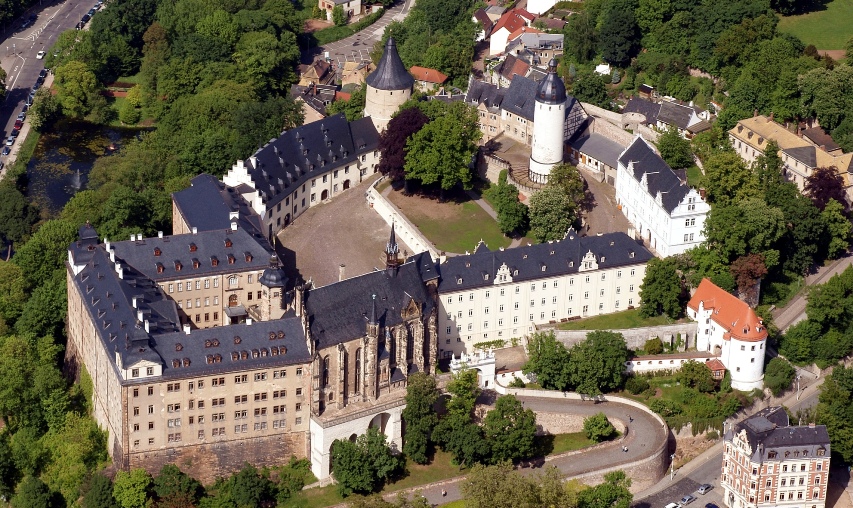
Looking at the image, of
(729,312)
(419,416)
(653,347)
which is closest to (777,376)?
(729,312)

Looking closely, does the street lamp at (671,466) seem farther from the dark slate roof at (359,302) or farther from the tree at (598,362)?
the dark slate roof at (359,302)

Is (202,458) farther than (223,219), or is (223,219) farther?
(223,219)

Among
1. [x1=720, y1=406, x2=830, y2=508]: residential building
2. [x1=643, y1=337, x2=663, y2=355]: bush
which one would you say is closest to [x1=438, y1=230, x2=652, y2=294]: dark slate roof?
[x1=643, y1=337, x2=663, y2=355]: bush

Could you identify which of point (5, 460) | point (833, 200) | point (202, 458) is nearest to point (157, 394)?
point (202, 458)

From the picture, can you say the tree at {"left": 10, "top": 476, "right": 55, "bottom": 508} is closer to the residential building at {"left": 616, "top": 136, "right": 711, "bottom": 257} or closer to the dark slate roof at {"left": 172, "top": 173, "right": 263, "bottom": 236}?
the dark slate roof at {"left": 172, "top": 173, "right": 263, "bottom": 236}

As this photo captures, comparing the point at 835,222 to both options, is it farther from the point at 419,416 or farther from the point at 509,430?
the point at 419,416

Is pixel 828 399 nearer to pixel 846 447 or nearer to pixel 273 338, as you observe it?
pixel 846 447

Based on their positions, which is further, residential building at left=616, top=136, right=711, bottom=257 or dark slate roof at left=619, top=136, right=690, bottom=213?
dark slate roof at left=619, top=136, right=690, bottom=213
